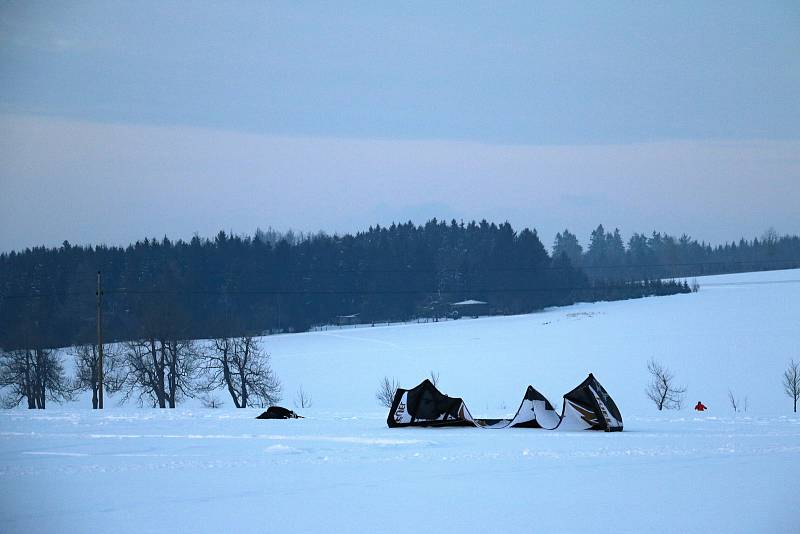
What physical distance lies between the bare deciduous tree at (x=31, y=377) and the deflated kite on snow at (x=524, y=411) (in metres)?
32.9

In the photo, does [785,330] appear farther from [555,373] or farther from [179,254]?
[179,254]

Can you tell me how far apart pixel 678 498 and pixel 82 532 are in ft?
21.8

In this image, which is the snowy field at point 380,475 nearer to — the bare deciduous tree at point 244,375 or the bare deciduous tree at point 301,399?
the bare deciduous tree at point 301,399

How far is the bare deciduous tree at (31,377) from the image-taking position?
49.5m

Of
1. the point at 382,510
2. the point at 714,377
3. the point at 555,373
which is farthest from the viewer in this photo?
the point at 555,373

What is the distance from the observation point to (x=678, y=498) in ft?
36.3

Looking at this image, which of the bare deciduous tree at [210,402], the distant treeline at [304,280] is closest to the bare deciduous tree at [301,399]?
the bare deciduous tree at [210,402]

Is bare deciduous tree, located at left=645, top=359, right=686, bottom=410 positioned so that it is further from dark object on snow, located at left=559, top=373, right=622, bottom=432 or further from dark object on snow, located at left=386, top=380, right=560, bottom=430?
dark object on snow, located at left=559, top=373, right=622, bottom=432

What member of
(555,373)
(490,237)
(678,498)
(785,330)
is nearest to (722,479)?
(678,498)

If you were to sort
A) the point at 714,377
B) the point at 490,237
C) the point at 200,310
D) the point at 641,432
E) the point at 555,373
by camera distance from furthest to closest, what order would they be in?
the point at 490,237
the point at 200,310
the point at 555,373
the point at 714,377
the point at 641,432

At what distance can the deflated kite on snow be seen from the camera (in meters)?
20.1

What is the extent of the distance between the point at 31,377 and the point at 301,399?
56.8ft

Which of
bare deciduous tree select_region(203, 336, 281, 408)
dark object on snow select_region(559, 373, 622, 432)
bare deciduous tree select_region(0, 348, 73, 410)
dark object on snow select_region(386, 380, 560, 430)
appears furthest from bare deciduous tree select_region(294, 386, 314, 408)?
dark object on snow select_region(559, 373, 622, 432)

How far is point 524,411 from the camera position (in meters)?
21.2
